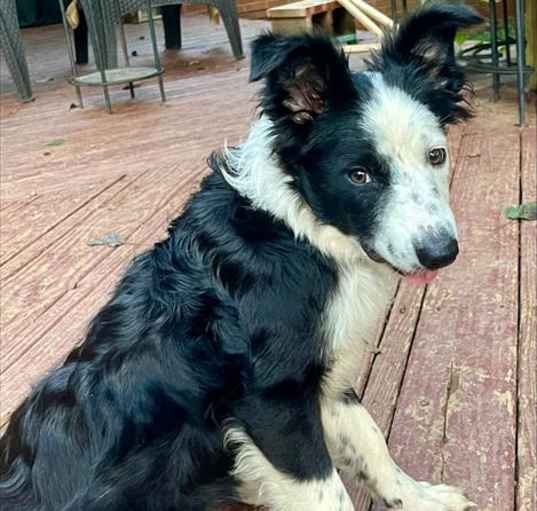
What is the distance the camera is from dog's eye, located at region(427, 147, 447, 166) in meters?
1.77

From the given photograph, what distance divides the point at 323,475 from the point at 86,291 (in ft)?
5.64

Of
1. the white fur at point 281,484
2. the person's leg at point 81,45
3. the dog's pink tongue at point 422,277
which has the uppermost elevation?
the dog's pink tongue at point 422,277

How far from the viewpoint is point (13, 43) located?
6.26 metres

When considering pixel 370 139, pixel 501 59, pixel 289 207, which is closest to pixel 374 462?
pixel 289 207

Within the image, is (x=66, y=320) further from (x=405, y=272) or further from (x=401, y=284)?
(x=405, y=272)

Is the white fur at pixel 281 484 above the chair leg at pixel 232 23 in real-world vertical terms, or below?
above

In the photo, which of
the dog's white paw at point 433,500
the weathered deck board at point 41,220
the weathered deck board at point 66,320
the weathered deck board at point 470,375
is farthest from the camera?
the weathered deck board at point 41,220

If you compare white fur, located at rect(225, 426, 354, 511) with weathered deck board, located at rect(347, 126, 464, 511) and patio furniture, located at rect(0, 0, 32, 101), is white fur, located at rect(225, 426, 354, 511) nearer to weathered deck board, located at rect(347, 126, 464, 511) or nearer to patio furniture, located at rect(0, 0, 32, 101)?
weathered deck board, located at rect(347, 126, 464, 511)

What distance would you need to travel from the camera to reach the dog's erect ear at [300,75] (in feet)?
5.39

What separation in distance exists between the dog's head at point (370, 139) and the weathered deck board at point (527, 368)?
72cm

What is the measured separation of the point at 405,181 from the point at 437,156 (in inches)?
5.2

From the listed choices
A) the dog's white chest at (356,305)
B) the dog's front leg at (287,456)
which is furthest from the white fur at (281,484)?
the dog's white chest at (356,305)

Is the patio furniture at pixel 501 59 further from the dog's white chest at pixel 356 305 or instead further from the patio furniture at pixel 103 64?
the dog's white chest at pixel 356 305

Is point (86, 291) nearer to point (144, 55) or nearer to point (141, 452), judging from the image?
point (141, 452)
